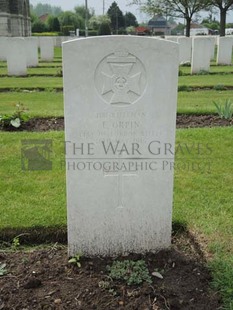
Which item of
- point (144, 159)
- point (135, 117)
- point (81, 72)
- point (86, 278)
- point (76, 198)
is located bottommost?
point (86, 278)

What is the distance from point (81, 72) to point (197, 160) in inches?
113

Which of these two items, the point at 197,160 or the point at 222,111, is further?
the point at 222,111

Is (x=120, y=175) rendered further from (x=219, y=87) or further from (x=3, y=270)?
(x=219, y=87)

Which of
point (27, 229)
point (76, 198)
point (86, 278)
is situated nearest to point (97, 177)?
point (76, 198)

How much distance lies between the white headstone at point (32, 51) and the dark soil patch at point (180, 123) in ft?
36.1

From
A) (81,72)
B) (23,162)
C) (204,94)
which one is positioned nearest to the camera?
(81,72)

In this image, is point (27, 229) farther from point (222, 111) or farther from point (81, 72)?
point (222, 111)

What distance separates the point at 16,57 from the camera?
13.6m

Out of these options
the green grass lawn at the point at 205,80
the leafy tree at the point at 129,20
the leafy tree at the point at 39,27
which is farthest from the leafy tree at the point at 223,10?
the leafy tree at the point at 129,20

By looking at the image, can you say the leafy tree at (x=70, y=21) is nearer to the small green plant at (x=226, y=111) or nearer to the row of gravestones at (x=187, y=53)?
the row of gravestones at (x=187, y=53)

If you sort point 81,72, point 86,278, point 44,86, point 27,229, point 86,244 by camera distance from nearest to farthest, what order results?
point 81,72
point 86,278
point 86,244
point 27,229
point 44,86

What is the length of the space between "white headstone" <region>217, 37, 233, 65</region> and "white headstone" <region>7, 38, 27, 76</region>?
9038 millimetres

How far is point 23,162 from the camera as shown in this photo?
498 centimetres

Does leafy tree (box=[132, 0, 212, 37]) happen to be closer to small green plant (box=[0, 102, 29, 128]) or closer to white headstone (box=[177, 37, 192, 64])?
white headstone (box=[177, 37, 192, 64])
